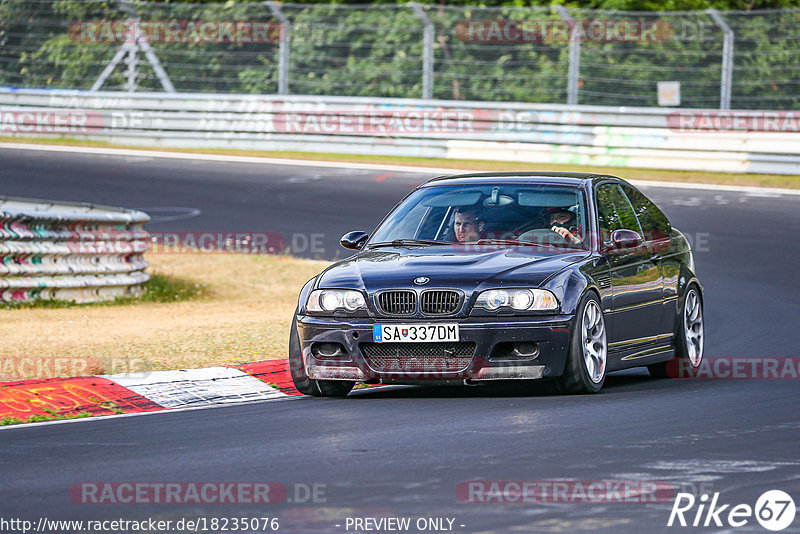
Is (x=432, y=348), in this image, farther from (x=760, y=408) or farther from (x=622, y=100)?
(x=622, y=100)

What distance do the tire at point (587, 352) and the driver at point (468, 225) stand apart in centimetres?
102

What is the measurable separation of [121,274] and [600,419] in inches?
345

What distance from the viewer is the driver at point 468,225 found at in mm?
9516

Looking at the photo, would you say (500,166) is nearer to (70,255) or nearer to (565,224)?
(70,255)

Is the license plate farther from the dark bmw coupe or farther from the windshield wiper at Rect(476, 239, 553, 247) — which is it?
the windshield wiper at Rect(476, 239, 553, 247)

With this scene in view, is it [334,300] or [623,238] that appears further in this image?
[623,238]

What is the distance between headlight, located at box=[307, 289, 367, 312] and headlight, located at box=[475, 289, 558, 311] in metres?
0.76

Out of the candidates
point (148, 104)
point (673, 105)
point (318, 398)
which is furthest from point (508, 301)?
point (148, 104)

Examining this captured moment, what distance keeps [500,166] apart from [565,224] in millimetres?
14943

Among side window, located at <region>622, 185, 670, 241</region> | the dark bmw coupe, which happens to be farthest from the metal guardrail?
the dark bmw coupe

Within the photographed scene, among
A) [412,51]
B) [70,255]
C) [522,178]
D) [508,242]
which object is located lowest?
[70,255]

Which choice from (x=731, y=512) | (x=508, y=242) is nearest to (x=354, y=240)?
(x=508, y=242)

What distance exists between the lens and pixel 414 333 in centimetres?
847

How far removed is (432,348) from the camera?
8.48 meters
